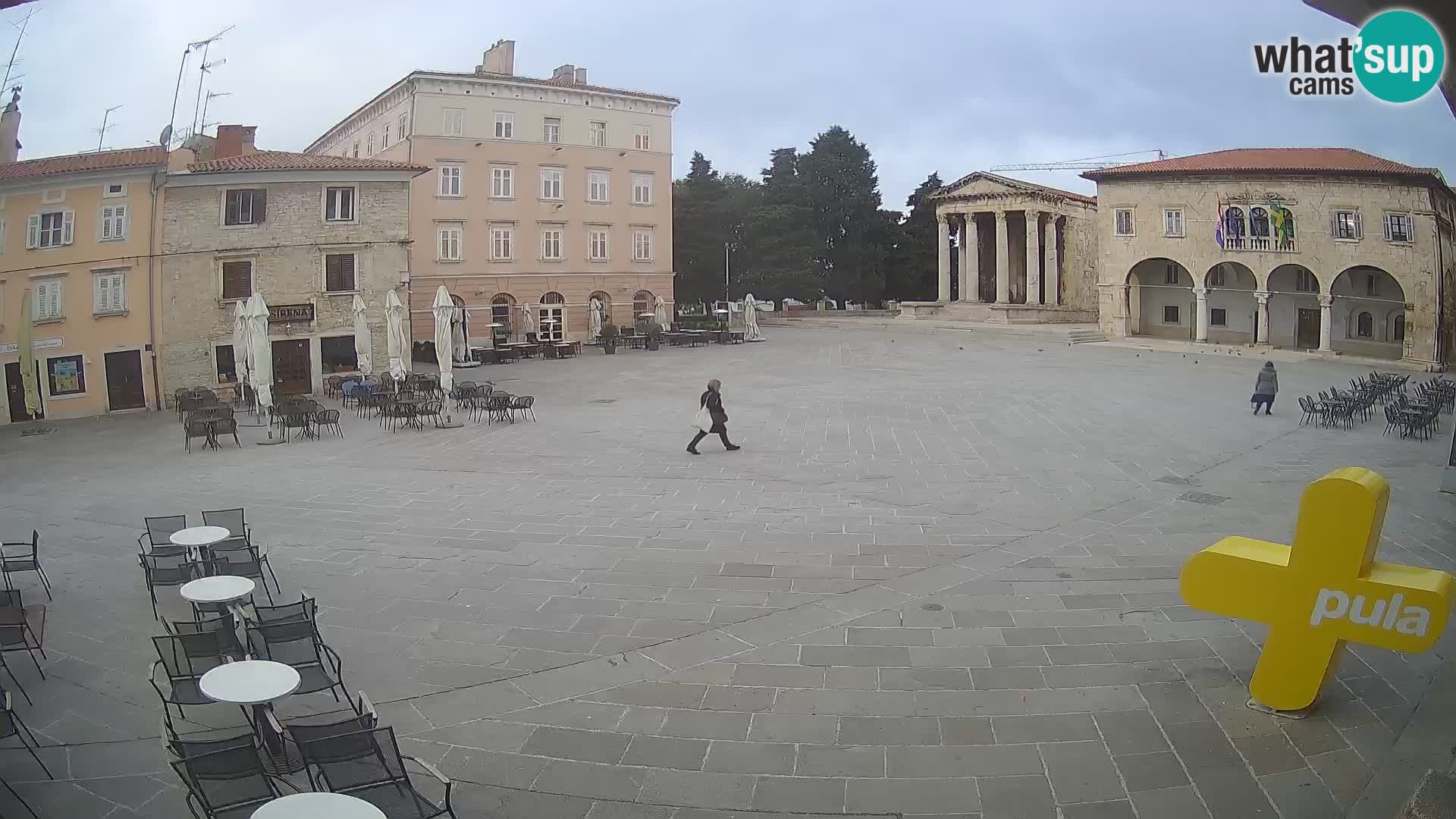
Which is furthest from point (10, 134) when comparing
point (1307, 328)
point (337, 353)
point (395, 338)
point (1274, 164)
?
point (1307, 328)

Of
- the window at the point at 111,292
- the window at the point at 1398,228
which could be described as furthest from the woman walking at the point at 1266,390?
the window at the point at 111,292

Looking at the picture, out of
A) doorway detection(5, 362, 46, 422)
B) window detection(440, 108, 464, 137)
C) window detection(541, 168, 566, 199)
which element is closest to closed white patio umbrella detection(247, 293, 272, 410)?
doorway detection(5, 362, 46, 422)

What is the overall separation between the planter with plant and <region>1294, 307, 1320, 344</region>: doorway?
28073mm

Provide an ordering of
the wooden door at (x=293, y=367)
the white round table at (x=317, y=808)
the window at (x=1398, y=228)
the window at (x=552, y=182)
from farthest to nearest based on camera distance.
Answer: the window at (x=552, y=182), the window at (x=1398, y=228), the wooden door at (x=293, y=367), the white round table at (x=317, y=808)

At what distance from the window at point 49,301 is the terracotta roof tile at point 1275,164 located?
3840 centimetres

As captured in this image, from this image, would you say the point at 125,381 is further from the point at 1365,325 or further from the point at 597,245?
the point at 1365,325

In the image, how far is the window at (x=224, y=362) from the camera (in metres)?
25.0

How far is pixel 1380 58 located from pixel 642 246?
38.7 metres

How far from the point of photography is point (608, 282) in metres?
42.9

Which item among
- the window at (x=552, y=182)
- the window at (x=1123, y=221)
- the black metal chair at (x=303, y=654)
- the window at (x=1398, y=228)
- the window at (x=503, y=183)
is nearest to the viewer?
the black metal chair at (x=303, y=654)

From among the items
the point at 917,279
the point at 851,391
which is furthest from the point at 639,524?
the point at 917,279

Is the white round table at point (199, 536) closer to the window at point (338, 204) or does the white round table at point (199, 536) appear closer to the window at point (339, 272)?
the window at point (339, 272)

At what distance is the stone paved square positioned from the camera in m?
5.40

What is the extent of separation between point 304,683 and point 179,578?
283cm
